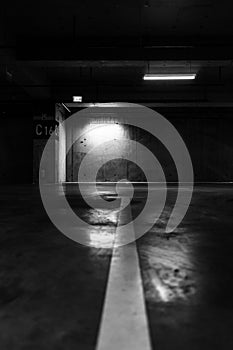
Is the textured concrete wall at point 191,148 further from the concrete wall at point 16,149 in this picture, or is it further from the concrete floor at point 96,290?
the concrete floor at point 96,290

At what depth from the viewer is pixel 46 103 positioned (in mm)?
11711

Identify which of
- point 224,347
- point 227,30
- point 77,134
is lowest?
point 224,347

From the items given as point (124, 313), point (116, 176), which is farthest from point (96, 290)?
point (116, 176)

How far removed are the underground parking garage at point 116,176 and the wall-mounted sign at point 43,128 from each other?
0.04m

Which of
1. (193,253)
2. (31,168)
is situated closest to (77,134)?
(31,168)

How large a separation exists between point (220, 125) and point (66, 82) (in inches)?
278

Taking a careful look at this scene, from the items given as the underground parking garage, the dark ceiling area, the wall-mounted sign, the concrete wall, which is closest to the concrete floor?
the underground parking garage

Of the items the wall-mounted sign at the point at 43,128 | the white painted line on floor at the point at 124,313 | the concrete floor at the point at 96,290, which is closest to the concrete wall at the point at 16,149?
the wall-mounted sign at the point at 43,128

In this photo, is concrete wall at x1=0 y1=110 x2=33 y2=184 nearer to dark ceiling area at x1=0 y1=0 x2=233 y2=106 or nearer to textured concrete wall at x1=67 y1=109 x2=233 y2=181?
textured concrete wall at x1=67 y1=109 x2=233 y2=181

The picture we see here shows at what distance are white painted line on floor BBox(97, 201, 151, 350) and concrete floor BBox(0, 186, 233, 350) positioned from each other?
0.09ft

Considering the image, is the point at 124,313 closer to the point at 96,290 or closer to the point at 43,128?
the point at 96,290

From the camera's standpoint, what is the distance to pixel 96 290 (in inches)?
53.4

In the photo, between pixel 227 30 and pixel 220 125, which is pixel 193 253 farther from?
pixel 220 125

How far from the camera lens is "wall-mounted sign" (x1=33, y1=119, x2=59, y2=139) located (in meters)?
12.6
